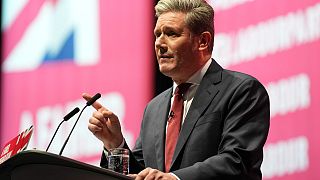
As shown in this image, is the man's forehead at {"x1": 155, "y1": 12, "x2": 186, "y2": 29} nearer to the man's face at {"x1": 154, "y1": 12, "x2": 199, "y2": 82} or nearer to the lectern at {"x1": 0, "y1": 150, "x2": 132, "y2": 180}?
the man's face at {"x1": 154, "y1": 12, "x2": 199, "y2": 82}

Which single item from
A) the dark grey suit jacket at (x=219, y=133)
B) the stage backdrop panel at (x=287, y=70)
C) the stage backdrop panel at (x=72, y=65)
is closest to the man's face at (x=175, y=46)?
the dark grey suit jacket at (x=219, y=133)

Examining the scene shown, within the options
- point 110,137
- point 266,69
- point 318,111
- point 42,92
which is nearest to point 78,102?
point 42,92

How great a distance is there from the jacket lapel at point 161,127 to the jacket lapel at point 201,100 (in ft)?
0.29

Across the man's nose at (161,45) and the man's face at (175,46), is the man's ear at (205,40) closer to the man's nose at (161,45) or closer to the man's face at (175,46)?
the man's face at (175,46)

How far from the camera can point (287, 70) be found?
12.3ft

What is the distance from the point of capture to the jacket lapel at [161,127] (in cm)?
268

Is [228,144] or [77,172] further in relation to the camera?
[228,144]

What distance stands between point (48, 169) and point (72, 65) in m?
2.92

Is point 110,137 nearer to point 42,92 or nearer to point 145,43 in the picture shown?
point 145,43

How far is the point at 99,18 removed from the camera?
15.9ft

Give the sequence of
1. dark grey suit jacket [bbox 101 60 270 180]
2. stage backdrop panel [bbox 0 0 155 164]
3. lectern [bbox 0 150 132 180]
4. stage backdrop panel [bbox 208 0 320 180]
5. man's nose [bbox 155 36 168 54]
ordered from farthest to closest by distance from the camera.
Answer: stage backdrop panel [bbox 0 0 155 164], stage backdrop panel [bbox 208 0 320 180], man's nose [bbox 155 36 168 54], dark grey suit jacket [bbox 101 60 270 180], lectern [bbox 0 150 132 180]

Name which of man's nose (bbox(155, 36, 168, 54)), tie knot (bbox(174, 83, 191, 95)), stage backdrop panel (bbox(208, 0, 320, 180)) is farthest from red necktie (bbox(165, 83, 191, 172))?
stage backdrop panel (bbox(208, 0, 320, 180))

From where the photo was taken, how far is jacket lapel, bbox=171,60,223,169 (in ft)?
8.59

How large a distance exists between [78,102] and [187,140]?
233 cm
